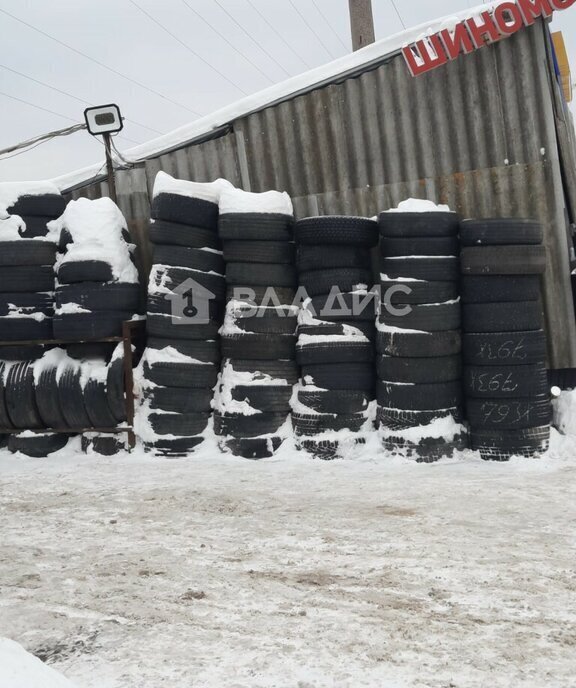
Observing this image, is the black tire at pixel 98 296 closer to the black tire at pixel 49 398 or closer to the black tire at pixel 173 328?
the black tire at pixel 173 328

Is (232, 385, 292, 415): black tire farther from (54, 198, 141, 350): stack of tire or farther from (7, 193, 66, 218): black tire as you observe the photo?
(7, 193, 66, 218): black tire

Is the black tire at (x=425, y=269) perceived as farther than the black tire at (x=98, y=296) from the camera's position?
No

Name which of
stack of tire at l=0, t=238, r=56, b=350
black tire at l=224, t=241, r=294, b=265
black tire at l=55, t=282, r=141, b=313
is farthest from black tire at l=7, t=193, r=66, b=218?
black tire at l=224, t=241, r=294, b=265

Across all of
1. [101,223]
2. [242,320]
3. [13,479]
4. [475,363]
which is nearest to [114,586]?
[13,479]

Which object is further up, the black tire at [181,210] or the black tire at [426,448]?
the black tire at [181,210]

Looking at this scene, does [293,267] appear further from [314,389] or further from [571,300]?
[571,300]

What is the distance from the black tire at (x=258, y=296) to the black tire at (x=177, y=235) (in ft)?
1.98

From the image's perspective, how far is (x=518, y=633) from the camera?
8.64 ft

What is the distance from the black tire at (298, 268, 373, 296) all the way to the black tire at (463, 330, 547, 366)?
1.22 meters

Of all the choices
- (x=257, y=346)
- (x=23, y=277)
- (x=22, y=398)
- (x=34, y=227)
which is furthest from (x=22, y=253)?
(x=257, y=346)

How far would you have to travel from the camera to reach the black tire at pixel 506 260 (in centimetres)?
564

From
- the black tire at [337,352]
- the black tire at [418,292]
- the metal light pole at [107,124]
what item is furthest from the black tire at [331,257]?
the metal light pole at [107,124]

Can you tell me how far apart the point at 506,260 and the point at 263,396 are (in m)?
2.51

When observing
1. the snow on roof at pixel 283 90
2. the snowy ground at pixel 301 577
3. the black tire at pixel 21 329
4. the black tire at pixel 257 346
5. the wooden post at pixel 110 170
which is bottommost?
the snowy ground at pixel 301 577
